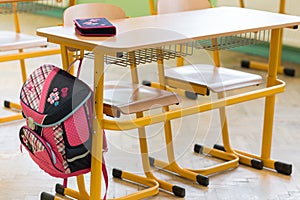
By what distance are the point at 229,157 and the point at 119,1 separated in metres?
3.00

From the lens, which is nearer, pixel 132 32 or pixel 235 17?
pixel 132 32

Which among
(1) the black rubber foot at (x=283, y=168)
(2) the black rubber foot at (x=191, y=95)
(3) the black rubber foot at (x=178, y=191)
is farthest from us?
(2) the black rubber foot at (x=191, y=95)

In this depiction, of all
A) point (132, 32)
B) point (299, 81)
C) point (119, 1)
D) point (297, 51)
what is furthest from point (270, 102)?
point (119, 1)

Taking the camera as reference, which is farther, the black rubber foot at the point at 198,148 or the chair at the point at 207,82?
the black rubber foot at the point at 198,148

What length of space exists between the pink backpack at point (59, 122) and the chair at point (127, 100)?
0.54ft

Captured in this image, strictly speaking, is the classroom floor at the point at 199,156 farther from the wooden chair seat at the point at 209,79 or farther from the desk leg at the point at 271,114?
the wooden chair seat at the point at 209,79

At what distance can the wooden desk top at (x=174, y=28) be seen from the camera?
242cm

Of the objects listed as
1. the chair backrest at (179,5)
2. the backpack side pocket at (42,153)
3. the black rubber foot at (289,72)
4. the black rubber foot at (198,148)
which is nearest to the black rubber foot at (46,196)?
the backpack side pocket at (42,153)

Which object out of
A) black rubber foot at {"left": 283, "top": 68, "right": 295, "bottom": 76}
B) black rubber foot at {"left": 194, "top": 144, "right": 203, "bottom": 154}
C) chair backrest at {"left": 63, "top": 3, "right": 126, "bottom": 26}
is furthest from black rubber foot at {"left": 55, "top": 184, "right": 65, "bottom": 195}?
black rubber foot at {"left": 283, "top": 68, "right": 295, "bottom": 76}

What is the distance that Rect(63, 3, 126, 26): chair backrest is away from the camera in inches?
111

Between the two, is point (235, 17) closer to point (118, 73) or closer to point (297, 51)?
point (118, 73)

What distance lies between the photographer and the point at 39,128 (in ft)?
8.17

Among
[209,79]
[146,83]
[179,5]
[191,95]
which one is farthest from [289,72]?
[209,79]

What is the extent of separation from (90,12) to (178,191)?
2.92 ft
